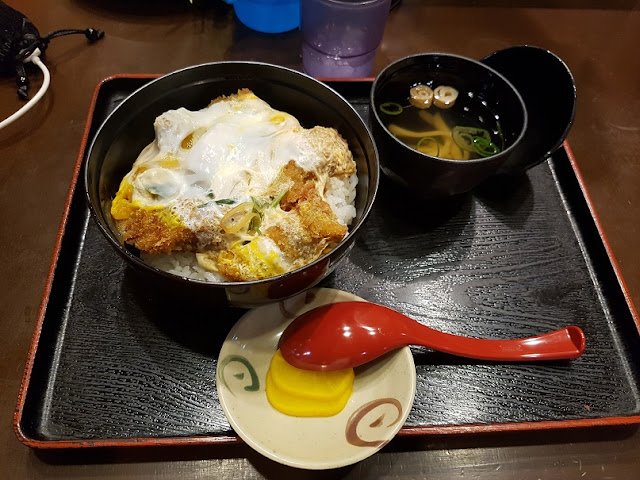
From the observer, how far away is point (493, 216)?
5.62 ft

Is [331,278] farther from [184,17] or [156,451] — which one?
[184,17]

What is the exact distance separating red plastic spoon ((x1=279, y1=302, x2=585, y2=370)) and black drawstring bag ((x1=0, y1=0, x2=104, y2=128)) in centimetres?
167

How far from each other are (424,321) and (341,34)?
1.43m

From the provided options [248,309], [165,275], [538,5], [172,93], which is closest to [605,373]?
[248,309]

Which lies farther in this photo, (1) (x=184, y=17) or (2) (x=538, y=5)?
(2) (x=538, y=5)

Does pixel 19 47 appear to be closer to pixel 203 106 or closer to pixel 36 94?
pixel 36 94

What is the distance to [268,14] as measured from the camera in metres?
2.45

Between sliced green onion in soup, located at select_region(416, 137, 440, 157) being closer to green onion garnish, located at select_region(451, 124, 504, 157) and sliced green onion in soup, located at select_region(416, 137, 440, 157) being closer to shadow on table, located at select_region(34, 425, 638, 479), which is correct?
green onion garnish, located at select_region(451, 124, 504, 157)

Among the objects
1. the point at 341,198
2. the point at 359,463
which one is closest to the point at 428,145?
the point at 341,198

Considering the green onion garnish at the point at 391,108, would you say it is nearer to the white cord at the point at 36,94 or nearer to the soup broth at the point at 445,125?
the soup broth at the point at 445,125

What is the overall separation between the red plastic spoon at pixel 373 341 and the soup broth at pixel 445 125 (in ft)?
2.29

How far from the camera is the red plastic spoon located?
4.16 feet

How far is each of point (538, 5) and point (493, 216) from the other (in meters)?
1.96

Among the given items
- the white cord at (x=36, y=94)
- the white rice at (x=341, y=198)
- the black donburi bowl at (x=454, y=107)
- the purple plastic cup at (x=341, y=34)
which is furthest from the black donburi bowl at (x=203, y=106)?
the white cord at (x=36, y=94)
